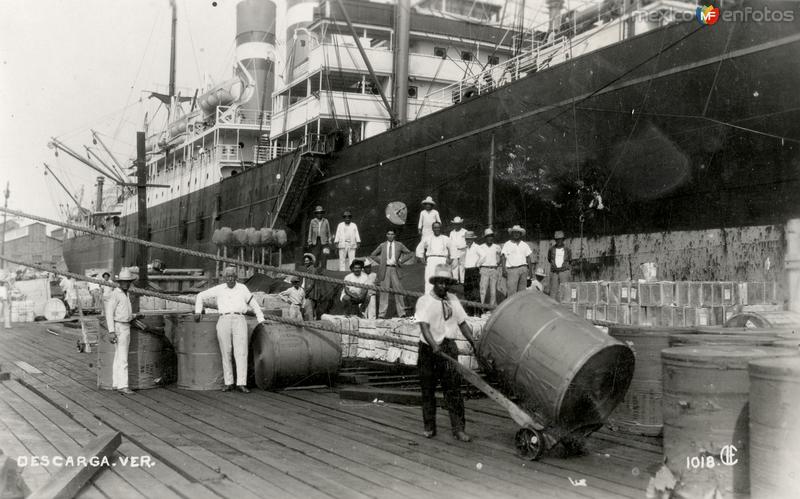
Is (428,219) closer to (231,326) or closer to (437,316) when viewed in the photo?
(231,326)

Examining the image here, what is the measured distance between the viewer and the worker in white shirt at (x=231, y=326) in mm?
8258

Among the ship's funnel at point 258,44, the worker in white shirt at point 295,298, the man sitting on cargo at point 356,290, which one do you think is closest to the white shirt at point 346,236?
the man sitting on cargo at point 356,290

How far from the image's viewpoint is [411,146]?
18000 millimetres

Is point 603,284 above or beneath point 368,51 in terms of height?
beneath

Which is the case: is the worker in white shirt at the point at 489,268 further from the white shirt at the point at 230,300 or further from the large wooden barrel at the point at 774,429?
the large wooden barrel at the point at 774,429

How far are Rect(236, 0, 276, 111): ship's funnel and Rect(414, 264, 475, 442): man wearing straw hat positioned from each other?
104 feet

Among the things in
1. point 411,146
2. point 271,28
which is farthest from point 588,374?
point 271,28

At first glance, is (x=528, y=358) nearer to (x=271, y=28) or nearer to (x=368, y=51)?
(x=368, y=51)

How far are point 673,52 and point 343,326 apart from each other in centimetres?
714

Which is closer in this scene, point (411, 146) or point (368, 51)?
point (411, 146)

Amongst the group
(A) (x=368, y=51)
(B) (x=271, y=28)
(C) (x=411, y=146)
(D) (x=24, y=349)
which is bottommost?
(D) (x=24, y=349)

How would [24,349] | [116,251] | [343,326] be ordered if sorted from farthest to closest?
[116,251]
[24,349]
[343,326]

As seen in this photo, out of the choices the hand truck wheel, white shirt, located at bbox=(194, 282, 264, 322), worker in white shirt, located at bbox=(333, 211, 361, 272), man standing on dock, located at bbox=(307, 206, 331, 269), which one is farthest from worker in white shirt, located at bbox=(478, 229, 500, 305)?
the hand truck wheel

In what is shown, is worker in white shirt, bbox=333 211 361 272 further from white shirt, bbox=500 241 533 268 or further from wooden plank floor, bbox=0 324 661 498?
wooden plank floor, bbox=0 324 661 498
